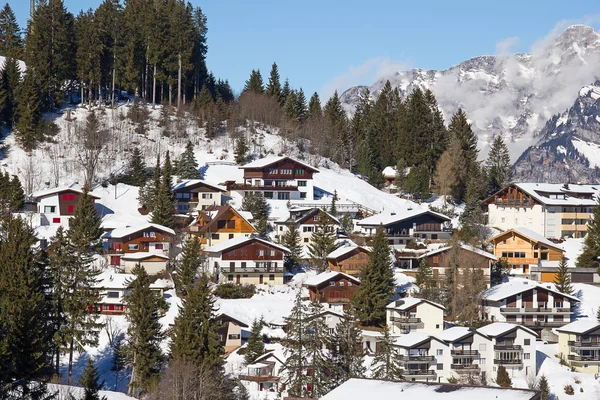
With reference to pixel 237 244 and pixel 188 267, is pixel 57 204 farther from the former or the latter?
pixel 188 267

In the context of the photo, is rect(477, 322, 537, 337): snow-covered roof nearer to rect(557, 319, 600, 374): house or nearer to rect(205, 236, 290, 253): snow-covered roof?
rect(557, 319, 600, 374): house

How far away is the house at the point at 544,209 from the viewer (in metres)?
73.6

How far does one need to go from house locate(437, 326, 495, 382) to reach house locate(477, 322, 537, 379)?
0.66ft

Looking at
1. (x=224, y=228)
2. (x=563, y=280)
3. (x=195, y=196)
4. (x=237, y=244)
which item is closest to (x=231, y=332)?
(x=237, y=244)

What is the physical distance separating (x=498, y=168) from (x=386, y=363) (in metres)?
46.7

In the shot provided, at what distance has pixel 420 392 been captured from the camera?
105 ft

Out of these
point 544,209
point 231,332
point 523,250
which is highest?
point 544,209

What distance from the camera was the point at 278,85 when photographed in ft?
335

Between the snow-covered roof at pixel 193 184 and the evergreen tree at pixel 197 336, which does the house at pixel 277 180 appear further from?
the evergreen tree at pixel 197 336

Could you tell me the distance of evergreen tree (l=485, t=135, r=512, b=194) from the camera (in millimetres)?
85562

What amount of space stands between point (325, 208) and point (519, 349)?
23.3 m

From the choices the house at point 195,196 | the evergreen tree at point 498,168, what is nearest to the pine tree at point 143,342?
the house at point 195,196

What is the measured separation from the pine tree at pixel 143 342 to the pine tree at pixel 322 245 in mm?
18174

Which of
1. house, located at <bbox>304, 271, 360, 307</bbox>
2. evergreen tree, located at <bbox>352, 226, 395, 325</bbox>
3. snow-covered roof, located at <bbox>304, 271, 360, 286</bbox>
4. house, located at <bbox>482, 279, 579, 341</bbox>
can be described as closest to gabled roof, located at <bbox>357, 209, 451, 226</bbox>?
snow-covered roof, located at <bbox>304, 271, 360, 286</bbox>
